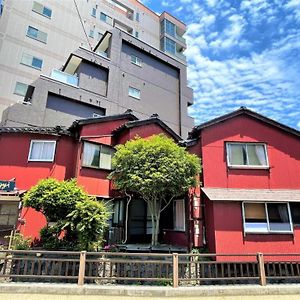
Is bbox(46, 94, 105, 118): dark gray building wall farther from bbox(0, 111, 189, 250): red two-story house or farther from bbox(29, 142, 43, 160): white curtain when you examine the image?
bbox(29, 142, 43, 160): white curtain

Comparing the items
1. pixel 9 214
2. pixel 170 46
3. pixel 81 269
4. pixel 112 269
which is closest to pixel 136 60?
pixel 170 46

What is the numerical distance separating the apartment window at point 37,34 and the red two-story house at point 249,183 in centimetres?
2420

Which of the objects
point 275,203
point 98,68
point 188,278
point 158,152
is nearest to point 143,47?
point 98,68

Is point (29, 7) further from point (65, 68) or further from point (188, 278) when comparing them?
point (188, 278)

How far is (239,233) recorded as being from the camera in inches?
472

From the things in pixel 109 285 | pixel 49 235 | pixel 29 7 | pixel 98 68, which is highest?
pixel 29 7

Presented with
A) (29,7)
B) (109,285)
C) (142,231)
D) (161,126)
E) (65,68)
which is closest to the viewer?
(109,285)

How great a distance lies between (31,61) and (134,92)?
11.9 metres

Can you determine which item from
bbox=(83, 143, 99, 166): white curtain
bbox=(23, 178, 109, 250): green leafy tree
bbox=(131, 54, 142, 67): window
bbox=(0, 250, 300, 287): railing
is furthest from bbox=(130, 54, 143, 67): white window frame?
bbox=(0, 250, 300, 287): railing

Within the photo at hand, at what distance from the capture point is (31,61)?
28.5 metres

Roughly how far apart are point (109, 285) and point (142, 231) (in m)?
6.00

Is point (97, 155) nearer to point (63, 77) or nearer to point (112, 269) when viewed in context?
point (112, 269)

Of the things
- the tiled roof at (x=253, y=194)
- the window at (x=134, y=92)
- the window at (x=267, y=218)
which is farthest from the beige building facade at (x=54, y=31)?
the window at (x=267, y=218)

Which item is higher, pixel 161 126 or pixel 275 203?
pixel 161 126
